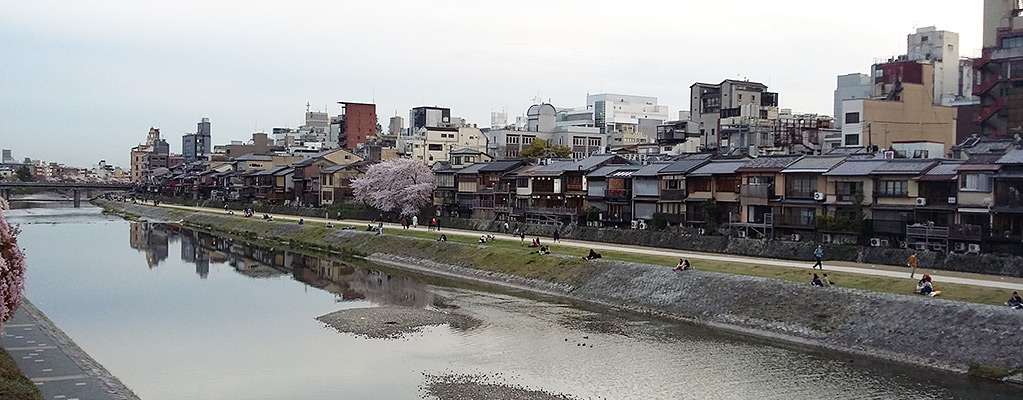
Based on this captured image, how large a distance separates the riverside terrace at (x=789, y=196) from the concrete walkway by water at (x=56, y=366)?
31.0 m

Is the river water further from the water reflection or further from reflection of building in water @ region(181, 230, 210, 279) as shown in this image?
reflection of building in water @ region(181, 230, 210, 279)

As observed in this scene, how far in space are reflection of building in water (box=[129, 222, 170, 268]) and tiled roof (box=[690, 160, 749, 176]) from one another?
34415 millimetres

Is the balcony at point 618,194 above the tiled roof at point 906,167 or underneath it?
underneath

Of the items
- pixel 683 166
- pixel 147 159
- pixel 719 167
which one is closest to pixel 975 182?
pixel 719 167

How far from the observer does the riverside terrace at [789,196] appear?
111ft

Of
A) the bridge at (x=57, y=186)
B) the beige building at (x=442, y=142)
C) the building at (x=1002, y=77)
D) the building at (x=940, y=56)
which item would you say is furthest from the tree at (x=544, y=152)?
the bridge at (x=57, y=186)

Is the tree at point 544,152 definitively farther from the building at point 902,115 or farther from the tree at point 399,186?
the building at point 902,115

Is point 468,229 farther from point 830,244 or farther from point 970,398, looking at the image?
point 970,398

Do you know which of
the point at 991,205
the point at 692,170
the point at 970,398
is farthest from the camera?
the point at 692,170

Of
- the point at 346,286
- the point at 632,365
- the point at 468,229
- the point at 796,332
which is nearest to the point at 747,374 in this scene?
the point at 632,365

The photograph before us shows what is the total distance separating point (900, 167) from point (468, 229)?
3161cm

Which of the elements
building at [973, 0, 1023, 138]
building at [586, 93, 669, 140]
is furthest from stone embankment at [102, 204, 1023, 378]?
building at [586, 93, 669, 140]

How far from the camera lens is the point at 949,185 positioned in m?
35.5

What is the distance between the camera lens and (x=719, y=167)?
154ft
